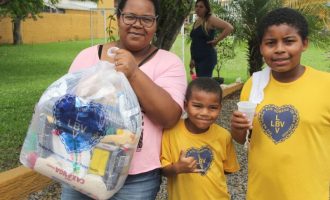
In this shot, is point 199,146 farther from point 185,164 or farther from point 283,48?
point 283,48

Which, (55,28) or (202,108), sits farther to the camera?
(55,28)

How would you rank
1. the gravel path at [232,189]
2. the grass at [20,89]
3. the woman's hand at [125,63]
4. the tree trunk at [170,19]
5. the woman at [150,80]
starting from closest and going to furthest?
the woman's hand at [125,63] → the woman at [150,80] → the gravel path at [232,189] → the tree trunk at [170,19] → the grass at [20,89]

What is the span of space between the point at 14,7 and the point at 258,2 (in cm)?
926

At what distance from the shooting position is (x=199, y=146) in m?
2.38

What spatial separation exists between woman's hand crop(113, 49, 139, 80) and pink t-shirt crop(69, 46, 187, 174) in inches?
6.1

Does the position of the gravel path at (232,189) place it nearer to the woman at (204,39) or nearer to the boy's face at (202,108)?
the woman at (204,39)

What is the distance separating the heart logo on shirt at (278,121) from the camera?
216 cm

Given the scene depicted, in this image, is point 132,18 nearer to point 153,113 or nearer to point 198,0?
point 153,113

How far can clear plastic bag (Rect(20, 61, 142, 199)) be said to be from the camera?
6.11ft

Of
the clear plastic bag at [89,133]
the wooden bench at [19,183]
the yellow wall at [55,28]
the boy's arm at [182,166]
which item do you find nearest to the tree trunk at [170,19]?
the wooden bench at [19,183]

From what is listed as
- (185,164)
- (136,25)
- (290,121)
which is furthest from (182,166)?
(136,25)

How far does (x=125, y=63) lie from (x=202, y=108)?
0.58 metres

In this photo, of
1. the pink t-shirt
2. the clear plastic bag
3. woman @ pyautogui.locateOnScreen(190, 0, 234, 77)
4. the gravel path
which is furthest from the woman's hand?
woman @ pyautogui.locateOnScreen(190, 0, 234, 77)

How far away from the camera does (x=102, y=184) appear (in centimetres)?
187
